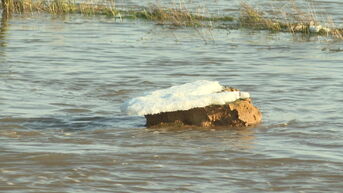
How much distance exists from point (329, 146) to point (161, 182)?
226 centimetres

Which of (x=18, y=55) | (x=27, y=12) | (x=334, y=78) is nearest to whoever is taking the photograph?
(x=334, y=78)

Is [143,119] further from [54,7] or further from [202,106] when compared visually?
[54,7]

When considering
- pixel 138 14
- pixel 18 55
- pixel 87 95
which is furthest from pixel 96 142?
pixel 138 14

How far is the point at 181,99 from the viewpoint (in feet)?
29.4

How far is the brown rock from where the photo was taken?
→ 921 centimetres

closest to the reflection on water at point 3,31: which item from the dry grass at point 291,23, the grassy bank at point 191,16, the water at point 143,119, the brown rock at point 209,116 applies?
the water at point 143,119

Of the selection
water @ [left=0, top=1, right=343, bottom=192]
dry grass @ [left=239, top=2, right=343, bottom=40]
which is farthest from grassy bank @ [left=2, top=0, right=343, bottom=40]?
water @ [left=0, top=1, right=343, bottom=192]

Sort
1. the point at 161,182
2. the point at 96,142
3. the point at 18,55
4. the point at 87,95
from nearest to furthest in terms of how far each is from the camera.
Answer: the point at 161,182 < the point at 96,142 < the point at 87,95 < the point at 18,55

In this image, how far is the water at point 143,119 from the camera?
23.6ft

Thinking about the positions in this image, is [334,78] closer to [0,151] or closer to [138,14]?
[0,151]

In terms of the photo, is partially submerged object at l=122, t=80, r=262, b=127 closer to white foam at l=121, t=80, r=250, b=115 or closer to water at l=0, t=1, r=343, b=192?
white foam at l=121, t=80, r=250, b=115

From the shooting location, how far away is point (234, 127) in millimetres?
9305

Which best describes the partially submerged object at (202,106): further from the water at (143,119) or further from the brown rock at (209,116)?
the water at (143,119)

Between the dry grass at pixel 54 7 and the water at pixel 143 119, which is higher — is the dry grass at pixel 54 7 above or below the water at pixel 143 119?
above
